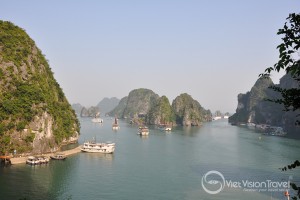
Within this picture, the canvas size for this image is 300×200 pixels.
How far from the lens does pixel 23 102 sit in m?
84.7

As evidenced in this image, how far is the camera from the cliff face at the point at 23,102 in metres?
81.1

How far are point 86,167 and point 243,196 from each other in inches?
1535

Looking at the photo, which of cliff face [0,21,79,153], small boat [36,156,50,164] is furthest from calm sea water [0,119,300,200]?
cliff face [0,21,79,153]

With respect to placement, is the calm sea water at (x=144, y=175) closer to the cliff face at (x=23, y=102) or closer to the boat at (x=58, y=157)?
the boat at (x=58, y=157)

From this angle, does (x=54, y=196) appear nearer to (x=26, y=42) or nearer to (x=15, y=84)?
(x=15, y=84)

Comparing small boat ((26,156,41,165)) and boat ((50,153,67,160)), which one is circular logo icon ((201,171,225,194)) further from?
small boat ((26,156,41,165))

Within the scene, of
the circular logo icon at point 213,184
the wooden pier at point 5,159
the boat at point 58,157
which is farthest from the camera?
the boat at point 58,157

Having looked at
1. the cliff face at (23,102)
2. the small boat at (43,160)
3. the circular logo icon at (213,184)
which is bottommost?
the circular logo icon at (213,184)

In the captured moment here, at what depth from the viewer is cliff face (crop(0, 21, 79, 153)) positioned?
8112 centimetres

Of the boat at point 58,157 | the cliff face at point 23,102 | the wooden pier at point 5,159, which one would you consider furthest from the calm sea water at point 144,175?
the cliff face at point 23,102

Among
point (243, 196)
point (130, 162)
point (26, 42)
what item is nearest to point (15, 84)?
point (26, 42)

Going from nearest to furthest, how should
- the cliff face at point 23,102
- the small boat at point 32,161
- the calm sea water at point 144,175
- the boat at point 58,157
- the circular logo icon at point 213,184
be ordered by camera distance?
the calm sea water at point 144,175, the circular logo icon at point 213,184, the small boat at point 32,161, the cliff face at point 23,102, the boat at point 58,157

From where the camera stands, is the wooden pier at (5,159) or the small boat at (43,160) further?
the small boat at (43,160)

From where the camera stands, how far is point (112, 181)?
65188mm
